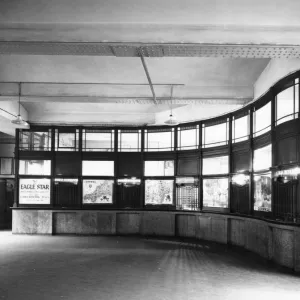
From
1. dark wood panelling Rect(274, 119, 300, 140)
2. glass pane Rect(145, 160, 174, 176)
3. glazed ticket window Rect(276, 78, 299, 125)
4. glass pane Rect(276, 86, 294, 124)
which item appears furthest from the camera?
glass pane Rect(145, 160, 174, 176)

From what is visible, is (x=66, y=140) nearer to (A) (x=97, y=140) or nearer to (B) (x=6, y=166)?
(A) (x=97, y=140)

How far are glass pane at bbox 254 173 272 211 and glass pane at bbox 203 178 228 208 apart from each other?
7.85 ft

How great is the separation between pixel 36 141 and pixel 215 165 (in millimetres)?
8967

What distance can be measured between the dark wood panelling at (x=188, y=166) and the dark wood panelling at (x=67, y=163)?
16.4ft

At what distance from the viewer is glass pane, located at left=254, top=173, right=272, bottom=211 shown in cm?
1200

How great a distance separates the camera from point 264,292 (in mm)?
8266

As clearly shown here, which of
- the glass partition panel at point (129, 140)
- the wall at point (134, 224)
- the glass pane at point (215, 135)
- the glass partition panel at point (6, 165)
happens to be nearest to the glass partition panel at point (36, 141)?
the wall at point (134, 224)

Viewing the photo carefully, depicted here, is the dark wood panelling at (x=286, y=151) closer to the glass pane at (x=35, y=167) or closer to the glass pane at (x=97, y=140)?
the glass pane at (x=97, y=140)

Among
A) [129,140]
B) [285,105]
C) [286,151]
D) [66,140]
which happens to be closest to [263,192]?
[286,151]

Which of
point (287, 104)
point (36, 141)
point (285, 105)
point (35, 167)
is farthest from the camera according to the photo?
point (36, 141)

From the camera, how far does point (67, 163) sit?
61.6ft

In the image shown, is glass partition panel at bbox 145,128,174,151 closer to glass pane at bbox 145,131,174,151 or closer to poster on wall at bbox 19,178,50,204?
glass pane at bbox 145,131,174,151

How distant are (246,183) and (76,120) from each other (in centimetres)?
890

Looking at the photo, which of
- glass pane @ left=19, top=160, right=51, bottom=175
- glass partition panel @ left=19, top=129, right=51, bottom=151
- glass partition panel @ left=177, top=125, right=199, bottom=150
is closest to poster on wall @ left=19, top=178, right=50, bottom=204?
glass pane @ left=19, top=160, right=51, bottom=175
